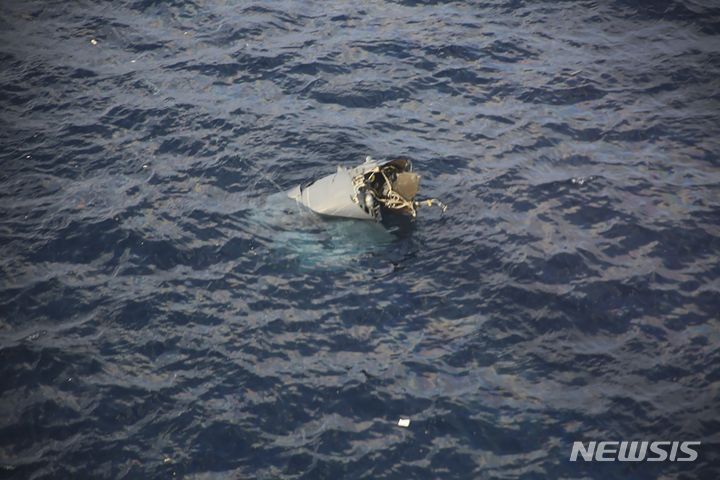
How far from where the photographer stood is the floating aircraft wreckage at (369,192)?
16594 mm

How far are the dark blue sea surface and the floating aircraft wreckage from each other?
502 mm

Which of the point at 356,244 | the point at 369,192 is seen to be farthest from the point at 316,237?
the point at 369,192

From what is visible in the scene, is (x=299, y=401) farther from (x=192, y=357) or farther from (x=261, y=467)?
(x=192, y=357)

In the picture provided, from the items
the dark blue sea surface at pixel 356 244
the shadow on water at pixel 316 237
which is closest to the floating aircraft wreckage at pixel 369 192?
the shadow on water at pixel 316 237

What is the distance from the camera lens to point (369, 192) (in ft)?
54.3

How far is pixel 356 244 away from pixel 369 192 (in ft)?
4.60

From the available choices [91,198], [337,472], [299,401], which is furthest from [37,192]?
[337,472]

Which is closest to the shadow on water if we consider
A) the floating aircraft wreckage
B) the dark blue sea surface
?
the dark blue sea surface

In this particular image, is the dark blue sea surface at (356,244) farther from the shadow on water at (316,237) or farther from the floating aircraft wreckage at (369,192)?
the floating aircraft wreckage at (369,192)

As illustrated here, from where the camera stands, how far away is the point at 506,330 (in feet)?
48.0

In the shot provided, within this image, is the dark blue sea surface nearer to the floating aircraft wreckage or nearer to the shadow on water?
the shadow on water

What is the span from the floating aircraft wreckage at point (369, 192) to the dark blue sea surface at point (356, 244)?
0.50 m

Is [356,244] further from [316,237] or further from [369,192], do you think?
[369,192]

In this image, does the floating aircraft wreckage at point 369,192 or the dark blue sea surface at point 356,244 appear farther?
the floating aircraft wreckage at point 369,192
